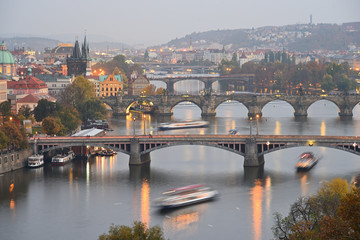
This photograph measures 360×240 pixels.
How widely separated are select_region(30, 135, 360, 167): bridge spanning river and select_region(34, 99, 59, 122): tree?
11.4 metres

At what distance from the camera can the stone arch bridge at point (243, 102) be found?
85.3 metres

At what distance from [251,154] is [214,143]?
7.53 ft

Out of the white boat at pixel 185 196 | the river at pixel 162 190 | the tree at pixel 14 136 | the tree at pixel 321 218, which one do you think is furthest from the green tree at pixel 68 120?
the tree at pixel 321 218

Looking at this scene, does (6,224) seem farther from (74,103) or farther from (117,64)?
(117,64)

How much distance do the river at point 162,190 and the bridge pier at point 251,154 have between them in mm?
608

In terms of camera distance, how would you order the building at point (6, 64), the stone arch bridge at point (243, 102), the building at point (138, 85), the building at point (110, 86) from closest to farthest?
the stone arch bridge at point (243, 102), the building at point (6, 64), the building at point (110, 86), the building at point (138, 85)

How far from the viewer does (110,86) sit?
10238 centimetres

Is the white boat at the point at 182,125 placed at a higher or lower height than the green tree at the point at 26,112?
lower

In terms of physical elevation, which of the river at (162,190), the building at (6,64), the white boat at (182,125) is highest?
the building at (6,64)

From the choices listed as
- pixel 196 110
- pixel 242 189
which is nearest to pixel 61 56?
pixel 196 110

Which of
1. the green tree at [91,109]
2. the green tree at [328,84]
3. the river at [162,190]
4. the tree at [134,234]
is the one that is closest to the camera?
the tree at [134,234]

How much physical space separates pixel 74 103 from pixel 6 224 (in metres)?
41.0

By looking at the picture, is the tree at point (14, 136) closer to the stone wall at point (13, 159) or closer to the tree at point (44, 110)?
the stone wall at point (13, 159)

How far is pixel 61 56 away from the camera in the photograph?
549ft
